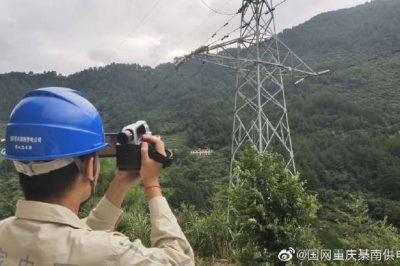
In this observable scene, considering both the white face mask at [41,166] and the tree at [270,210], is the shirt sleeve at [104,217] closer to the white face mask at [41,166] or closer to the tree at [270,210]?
the white face mask at [41,166]

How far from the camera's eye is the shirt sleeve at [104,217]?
1.59m

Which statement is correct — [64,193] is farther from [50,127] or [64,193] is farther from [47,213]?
[50,127]

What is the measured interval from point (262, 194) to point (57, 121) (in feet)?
15.9

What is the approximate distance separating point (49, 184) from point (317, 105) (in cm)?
7292

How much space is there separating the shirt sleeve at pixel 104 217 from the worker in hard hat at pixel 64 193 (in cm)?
24

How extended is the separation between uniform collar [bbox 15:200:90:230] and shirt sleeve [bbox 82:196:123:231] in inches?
13.9

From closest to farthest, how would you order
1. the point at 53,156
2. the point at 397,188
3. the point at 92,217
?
1. the point at 53,156
2. the point at 92,217
3. the point at 397,188

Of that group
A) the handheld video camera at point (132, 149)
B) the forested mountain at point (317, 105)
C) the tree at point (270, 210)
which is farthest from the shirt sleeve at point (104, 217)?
the forested mountain at point (317, 105)

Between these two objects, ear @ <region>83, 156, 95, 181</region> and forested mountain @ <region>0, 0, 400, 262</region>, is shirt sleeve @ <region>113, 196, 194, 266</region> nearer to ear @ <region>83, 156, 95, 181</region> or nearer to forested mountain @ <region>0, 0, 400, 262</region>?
ear @ <region>83, 156, 95, 181</region>

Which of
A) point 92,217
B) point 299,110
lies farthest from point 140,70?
point 92,217

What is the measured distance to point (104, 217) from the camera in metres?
1.60

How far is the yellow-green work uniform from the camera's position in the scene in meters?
1.14

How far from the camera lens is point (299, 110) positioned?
70.5 metres

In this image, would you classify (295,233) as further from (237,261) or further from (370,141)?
(370,141)
